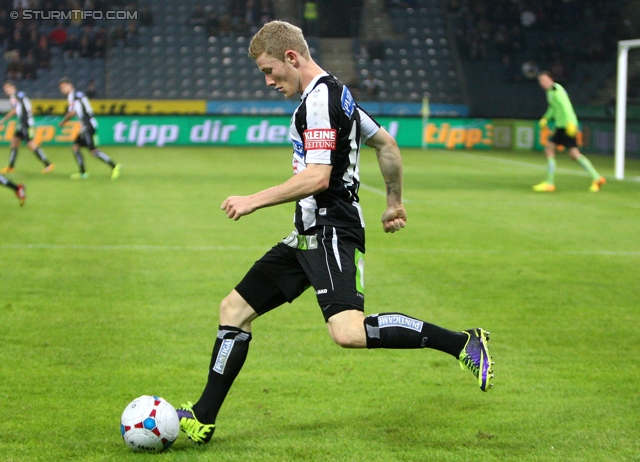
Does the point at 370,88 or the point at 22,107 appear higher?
the point at 22,107

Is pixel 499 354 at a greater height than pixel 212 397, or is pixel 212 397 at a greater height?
pixel 212 397

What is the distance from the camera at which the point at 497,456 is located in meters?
4.43

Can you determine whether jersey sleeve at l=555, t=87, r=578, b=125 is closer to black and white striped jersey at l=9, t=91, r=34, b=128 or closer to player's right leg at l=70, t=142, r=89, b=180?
player's right leg at l=70, t=142, r=89, b=180

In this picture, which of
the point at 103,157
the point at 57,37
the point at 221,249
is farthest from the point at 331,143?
the point at 57,37

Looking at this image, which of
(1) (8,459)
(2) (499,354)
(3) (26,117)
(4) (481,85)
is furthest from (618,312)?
(4) (481,85)

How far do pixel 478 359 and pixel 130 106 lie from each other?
34682 mm

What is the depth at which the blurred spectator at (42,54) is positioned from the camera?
39.6 meters

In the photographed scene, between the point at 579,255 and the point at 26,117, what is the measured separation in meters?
15.1

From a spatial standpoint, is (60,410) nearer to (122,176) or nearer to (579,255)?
(579,255)

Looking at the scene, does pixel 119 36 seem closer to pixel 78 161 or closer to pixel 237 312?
pixel 78 161

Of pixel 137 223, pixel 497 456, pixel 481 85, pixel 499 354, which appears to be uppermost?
pixel 497 456

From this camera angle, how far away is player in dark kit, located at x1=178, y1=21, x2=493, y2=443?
14.1ft

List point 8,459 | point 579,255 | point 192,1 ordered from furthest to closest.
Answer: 1. point 192,1
2. point 579,255
3. point 8,459

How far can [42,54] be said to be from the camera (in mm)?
39719
